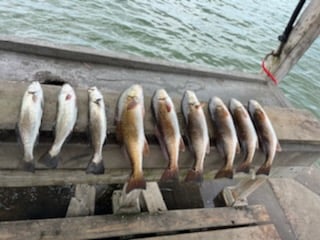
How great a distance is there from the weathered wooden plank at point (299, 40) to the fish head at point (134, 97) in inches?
117

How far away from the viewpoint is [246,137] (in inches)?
102

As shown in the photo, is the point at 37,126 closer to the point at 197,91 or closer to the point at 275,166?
the point at 275,166

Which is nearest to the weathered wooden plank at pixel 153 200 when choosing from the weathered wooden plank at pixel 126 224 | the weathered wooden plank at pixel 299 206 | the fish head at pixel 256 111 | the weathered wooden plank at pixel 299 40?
the weathered wooden plank at pixel 126 224

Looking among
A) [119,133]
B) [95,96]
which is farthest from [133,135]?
[95,96]

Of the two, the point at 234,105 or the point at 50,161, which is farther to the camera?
the point at 234,105

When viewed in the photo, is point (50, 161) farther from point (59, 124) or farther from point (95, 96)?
point (95, 96)

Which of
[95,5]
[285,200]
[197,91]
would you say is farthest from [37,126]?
[95,5]

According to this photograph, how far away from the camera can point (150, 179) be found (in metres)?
2.67

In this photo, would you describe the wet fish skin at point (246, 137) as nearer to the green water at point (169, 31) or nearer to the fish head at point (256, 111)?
the fish head at point (256, 111)

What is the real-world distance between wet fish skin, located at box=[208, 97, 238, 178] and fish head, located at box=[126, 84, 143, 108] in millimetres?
601

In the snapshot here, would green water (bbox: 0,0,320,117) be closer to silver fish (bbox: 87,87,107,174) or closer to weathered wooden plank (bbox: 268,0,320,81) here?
weathered wooden plank (bbox: 268,0,320,81)

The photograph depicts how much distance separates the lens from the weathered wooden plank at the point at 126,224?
274 cm

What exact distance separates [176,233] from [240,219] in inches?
29.7

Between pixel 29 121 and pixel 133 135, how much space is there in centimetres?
63
